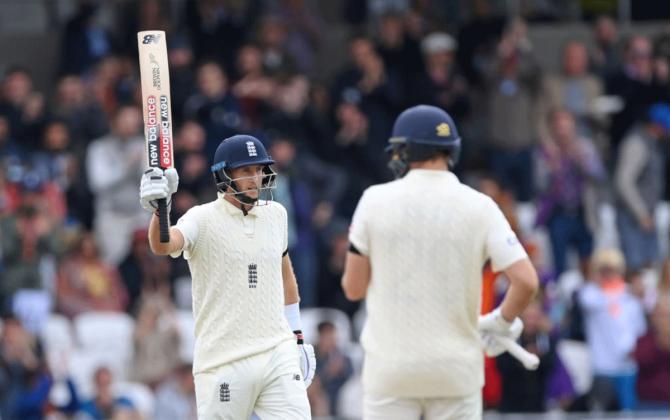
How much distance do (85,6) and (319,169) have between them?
3.18 meters

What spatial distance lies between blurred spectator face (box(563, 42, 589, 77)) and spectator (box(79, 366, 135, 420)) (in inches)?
242

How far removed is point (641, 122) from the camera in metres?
16.7

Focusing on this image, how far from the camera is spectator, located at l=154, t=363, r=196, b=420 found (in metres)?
14.2

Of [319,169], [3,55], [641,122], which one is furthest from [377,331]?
[3,55]

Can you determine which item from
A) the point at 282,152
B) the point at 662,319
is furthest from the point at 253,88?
the point at 662,319

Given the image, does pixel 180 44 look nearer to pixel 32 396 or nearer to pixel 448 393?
pixel 32 396

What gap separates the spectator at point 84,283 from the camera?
14828 millimetres

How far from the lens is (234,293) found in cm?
817

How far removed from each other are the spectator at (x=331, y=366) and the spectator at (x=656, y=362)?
2543 mm

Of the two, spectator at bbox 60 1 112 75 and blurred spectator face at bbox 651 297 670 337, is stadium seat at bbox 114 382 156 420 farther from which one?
blurred spectator face at bbox 651 297 670 337

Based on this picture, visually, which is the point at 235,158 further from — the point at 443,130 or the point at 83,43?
the point at 83,43

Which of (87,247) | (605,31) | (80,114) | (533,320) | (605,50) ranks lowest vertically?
(533,320)

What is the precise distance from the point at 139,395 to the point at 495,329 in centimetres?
594

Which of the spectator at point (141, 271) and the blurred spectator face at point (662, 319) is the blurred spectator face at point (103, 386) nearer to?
the spectator at point (141, 271)
